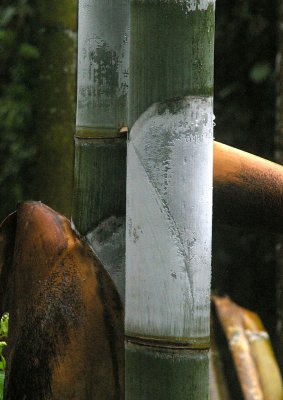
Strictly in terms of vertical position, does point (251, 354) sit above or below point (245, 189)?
below

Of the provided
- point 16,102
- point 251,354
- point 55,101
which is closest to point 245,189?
point 55,101

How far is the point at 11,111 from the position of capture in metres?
2.81

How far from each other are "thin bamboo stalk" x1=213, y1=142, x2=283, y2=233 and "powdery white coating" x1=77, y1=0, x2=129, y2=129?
0.37 feet

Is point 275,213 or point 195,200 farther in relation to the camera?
point 275,213

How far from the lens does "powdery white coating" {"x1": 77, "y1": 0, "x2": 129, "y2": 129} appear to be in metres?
0.87

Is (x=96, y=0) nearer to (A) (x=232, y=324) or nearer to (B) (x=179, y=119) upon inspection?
(B) (x=179, y=119)

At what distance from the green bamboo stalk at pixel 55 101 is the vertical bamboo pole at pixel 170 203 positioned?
1.23 meters

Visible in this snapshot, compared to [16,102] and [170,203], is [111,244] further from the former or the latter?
[16,102]

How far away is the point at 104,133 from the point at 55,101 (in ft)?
3.83

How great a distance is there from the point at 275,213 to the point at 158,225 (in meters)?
0.20

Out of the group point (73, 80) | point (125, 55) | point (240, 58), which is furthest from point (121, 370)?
point (240, 58)

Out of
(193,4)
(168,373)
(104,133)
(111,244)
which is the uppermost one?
(193,4)

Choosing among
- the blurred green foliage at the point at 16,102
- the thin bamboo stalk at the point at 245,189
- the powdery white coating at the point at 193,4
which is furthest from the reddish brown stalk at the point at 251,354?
the powdery white coating at the point at 193,4

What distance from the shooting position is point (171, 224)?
2.45ft
